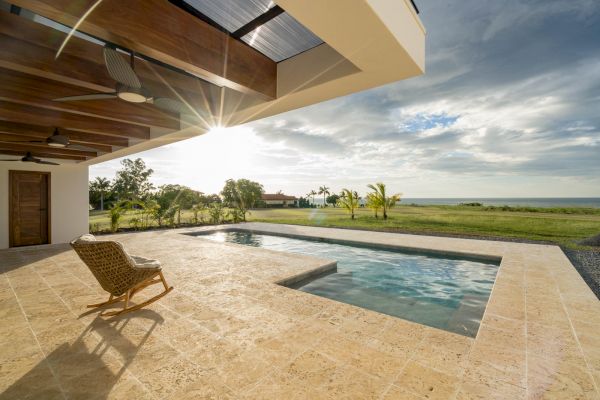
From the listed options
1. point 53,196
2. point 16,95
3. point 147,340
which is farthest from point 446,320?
point 53,196

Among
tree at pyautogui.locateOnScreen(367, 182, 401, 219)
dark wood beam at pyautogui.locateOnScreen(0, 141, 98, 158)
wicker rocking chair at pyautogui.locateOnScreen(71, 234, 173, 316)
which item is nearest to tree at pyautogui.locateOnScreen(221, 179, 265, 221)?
tree at pyautogui.locateOnScreen(367, 182, 401, 219)

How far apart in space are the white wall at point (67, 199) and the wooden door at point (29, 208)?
0.17 meters

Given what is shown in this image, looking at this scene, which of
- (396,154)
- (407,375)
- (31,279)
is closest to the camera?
(407,375)

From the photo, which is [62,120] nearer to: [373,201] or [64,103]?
[64,103]

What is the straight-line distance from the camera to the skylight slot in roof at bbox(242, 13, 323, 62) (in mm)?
3184

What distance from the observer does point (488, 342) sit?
294 cm

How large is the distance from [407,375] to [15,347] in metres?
4.16

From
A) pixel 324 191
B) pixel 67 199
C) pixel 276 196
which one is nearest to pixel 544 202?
pixel 324 191

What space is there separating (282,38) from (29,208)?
38.6 feet

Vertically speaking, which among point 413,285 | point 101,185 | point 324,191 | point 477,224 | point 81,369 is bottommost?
point 413,285

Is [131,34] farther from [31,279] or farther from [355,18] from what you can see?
[31,279]

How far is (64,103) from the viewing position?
4.21 metres

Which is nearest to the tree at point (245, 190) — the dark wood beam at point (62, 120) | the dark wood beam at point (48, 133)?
the dark wood beam at point (48, 133)

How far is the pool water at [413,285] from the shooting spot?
441 cm
